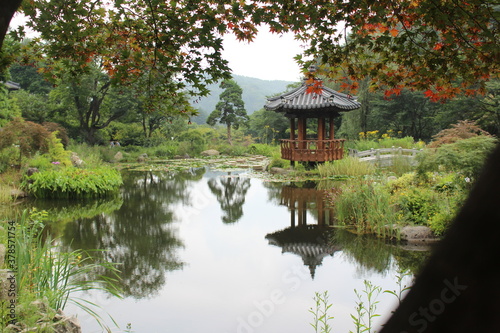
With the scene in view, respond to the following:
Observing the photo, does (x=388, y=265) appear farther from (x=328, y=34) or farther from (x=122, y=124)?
(x=122, y=124)

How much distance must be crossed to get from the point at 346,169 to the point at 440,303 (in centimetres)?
1277

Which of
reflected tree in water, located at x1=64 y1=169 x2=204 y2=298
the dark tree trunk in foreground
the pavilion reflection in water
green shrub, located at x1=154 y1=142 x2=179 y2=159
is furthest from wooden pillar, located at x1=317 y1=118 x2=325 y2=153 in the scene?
the dark tree trunk in foreground

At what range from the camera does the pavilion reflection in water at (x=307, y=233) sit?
5652mm

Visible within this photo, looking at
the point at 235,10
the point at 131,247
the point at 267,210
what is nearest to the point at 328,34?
the point at 235,10

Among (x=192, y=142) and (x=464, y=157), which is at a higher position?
(x=192, y=142)

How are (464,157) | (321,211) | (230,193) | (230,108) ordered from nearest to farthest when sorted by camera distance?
(464,157), (321,211), (230,193), (230,108)

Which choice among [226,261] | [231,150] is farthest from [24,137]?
[231,150]

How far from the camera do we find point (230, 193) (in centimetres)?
1093

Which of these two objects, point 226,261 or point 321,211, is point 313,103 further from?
point 226,261

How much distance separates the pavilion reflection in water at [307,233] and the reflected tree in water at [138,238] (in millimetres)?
1791

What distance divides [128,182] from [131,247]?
7205mm

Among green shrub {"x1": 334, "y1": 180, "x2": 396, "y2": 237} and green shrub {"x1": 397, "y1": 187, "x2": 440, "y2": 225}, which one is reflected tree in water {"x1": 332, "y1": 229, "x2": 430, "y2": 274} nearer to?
green shrub {"x1": 334, "y1": 180, "x2": 396, "y2": 237}

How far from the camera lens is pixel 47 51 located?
10.4ft

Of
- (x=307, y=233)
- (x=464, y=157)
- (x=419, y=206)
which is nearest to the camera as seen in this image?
(x=464, y=157)
